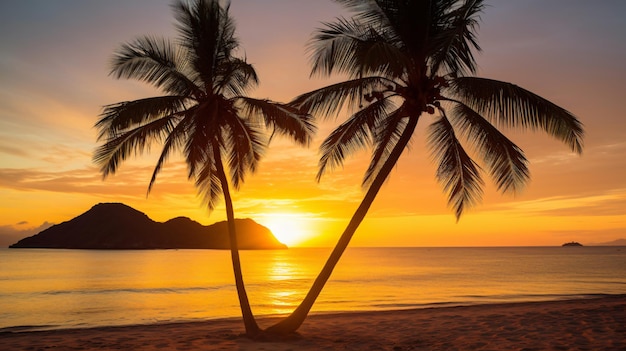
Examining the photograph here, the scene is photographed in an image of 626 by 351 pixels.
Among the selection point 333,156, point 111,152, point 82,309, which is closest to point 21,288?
point 82,309

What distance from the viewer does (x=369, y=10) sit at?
11953mm

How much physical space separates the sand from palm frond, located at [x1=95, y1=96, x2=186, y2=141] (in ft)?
18.3

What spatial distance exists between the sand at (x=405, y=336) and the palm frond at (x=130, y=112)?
5593mm

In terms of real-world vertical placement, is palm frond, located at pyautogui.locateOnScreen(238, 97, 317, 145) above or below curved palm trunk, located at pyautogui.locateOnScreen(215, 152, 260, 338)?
above

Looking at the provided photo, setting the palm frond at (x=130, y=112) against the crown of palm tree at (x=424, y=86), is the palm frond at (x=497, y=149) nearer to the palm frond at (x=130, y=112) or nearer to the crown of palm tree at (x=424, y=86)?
the crown of palm tree at (x=424, y=86)

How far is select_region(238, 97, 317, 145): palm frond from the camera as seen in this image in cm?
1268

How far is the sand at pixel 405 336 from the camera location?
12281mm

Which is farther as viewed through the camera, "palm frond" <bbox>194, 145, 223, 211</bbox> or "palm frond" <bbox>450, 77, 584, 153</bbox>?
"palm frond" <bbox>194, 145, 223, 211</bbox>

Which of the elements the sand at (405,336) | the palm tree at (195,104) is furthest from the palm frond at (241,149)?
the sand at (405,336)

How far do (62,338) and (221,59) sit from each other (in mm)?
9350

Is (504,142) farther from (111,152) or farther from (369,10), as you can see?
(111,152)

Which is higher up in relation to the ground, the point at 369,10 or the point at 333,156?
the point at 369,10

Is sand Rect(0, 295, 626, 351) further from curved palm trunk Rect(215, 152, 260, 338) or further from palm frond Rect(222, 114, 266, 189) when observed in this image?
palm frond Rect(222, 114, 266, 189)

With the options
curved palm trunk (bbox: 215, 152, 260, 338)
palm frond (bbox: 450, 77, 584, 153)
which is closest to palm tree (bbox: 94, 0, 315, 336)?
curved palm trunk (bbox: 215, 152, 260, 338)
